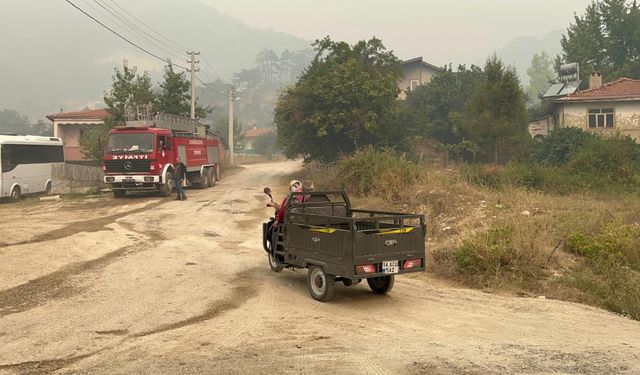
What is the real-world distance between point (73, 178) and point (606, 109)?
109 ft

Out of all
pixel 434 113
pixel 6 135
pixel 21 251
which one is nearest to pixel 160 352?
pixel 21 251

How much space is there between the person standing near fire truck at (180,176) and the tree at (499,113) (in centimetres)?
1745

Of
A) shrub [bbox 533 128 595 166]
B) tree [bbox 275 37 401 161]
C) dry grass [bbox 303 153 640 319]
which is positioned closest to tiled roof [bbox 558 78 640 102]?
shrub [bbox 533 128 595 166]


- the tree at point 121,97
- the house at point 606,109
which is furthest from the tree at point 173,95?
the house at point 606,109

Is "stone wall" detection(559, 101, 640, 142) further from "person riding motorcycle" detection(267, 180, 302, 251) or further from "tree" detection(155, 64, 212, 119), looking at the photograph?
"person riding motorcycle" detection(267, 180, 302, 251)

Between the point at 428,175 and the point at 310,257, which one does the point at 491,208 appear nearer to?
the point at 428,175

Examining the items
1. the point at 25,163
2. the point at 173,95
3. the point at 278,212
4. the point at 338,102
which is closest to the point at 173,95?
the point at 173,95

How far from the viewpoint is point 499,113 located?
101 feet

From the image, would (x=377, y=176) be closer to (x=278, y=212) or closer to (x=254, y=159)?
(x=278, y=212)

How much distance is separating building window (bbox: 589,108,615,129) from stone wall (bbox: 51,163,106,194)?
103 feet

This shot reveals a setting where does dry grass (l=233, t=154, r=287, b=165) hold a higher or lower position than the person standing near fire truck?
higher

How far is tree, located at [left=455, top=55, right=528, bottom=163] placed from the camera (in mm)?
30578

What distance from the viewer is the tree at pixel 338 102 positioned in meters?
30.0

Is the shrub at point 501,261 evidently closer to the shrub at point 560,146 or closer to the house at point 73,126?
the shrub at point 560,146
